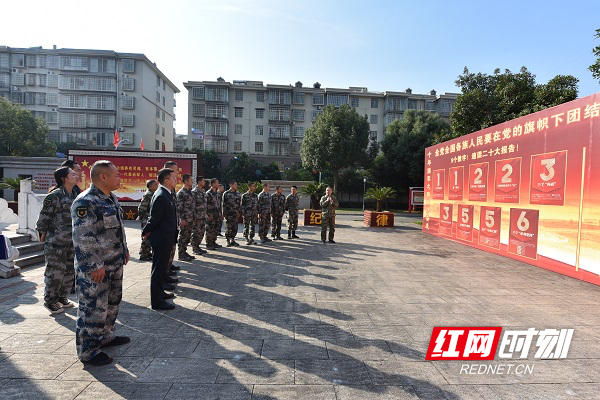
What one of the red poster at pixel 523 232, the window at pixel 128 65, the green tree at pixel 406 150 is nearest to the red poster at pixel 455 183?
the red poster at pixel 523 232

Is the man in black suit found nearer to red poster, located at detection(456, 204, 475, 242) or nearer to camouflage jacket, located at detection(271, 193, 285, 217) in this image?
camouflage jacket, located at detection(271, 193, 285, 217)

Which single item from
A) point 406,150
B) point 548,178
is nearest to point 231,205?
point 548,178

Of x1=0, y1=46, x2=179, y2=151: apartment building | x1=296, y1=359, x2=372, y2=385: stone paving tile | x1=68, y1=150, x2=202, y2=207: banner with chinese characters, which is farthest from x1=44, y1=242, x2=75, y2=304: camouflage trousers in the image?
x1=0, y1=46, x2=179, y2=151: apartment building

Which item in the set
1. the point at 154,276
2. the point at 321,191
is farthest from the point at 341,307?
the point at 321,191

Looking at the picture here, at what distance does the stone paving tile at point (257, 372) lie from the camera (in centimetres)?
289

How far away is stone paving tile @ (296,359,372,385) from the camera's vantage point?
291cm

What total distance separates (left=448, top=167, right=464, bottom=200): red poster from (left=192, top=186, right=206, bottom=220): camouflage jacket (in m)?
8.62

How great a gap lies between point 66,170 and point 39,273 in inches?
116

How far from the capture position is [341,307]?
4.89 metres

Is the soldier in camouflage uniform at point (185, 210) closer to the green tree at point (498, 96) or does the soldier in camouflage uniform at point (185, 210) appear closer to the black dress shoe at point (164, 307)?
the black dress shoe at point (164, 307)

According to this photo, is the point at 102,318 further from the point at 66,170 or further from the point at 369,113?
the point at 369,113

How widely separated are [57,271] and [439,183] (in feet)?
42.2

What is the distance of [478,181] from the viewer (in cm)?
1091

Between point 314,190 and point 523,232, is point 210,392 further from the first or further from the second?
point 314,190
